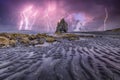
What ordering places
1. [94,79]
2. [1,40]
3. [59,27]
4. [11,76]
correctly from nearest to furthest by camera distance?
[94,79]
[11,76]
[1,40]
[59,27]

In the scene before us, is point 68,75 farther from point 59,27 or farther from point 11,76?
point 59,27

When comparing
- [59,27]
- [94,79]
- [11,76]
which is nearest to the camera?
[94,79]

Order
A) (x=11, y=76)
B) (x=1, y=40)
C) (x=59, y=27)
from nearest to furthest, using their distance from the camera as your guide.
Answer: (x=11, y=76) → (x=1, y=40) → (x=59, y=27)

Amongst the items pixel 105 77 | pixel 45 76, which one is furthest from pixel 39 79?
pixel 105 77

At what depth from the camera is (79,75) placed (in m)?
6.36

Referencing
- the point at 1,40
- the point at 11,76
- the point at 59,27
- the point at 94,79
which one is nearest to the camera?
the point at 94,79

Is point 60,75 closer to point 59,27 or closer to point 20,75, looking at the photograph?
point 20,75

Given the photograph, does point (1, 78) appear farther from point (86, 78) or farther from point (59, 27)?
point (59, 27)

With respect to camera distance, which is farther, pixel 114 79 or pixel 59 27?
pixel 59 27

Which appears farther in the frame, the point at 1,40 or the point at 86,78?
the point at 1,40

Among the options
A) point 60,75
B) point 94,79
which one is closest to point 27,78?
point 60,75

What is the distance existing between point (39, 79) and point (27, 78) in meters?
0.59

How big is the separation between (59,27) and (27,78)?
117474 mm

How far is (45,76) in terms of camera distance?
20.8ft
